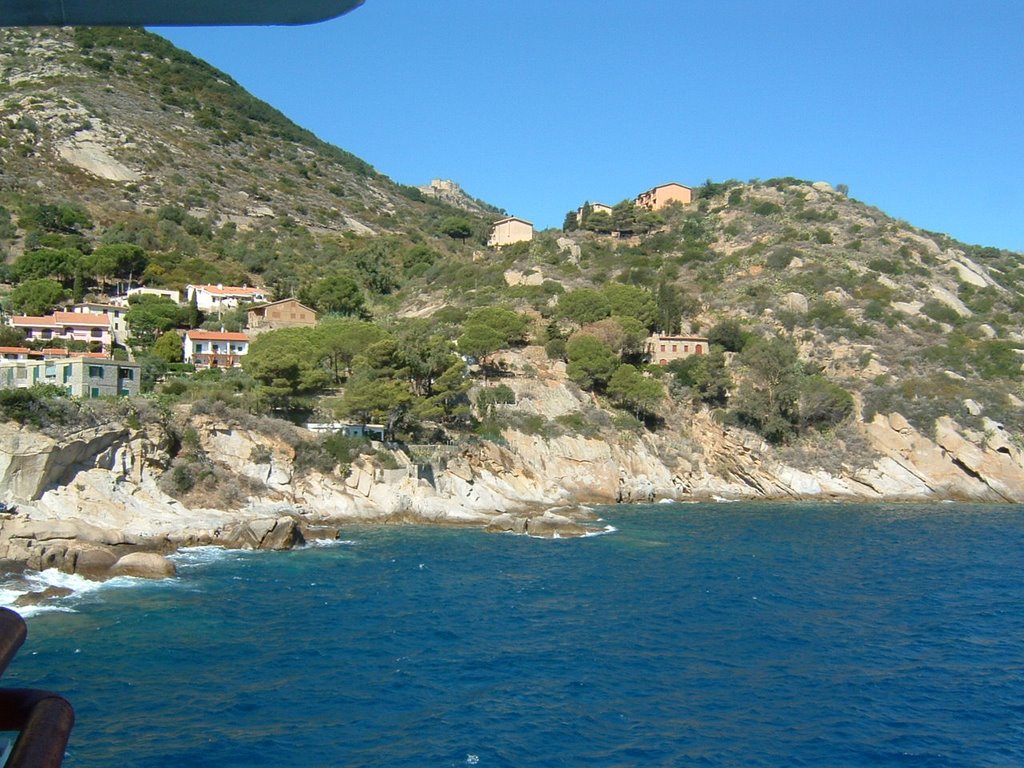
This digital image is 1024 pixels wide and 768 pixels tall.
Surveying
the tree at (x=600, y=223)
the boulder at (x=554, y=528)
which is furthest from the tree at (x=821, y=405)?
the tree at (x=600, y=223)

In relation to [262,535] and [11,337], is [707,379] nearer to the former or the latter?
[262,535]

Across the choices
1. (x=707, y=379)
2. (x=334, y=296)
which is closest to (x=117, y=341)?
(x=334, y=296)

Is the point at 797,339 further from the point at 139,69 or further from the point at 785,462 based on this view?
the point at 139,69

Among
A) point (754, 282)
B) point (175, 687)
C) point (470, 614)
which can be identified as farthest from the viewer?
point (754, 282)

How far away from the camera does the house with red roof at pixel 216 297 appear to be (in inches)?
2469

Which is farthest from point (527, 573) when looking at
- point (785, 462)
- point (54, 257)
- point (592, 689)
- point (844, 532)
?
point (54, 257)

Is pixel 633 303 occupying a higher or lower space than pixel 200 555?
higher

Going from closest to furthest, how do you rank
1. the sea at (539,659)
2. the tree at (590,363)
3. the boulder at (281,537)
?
the sea at (539,659) → the boulder at (281,537) → the tree at (590,363)

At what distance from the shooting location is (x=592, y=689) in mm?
17422

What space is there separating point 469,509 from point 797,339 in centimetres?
3265

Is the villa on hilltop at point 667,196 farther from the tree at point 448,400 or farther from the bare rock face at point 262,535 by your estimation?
the bare rock face at point 262,535

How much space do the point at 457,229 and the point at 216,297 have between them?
153 ft

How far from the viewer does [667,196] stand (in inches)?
3770

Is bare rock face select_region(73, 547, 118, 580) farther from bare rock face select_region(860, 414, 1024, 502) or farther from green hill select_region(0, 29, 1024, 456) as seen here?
bare rock face select_region(860, 414, 1024, 502)
